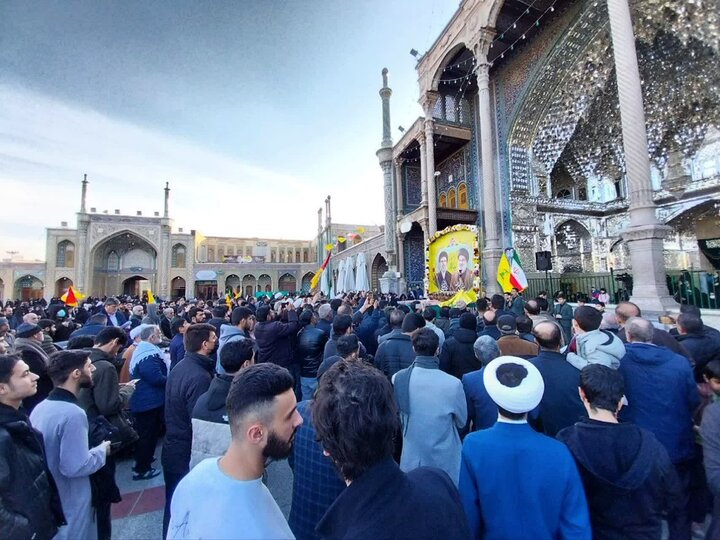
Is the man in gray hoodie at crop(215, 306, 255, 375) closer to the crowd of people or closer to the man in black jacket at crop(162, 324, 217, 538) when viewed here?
the crowd of people

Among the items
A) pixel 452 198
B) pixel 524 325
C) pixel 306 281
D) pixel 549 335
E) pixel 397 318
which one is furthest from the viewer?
pixel 306 281

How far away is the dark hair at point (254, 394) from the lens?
42.9 inches

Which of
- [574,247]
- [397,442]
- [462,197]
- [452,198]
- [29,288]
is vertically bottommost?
[397,442]

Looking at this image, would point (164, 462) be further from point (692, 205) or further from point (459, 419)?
point (692, 205)

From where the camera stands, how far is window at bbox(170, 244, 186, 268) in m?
32.7

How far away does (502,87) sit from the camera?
1344 cm

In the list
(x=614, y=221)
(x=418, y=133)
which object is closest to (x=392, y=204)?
(x=418, y=133)

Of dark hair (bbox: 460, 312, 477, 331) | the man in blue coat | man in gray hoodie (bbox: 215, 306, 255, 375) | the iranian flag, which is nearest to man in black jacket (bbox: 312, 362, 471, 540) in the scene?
the man in blue coat

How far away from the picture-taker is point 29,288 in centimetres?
3023

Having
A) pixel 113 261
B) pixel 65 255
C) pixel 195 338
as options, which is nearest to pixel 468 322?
pixel 195 338

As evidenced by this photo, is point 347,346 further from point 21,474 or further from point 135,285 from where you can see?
point 135,285

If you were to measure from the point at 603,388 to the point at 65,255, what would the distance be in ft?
130

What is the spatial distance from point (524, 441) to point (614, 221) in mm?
17455

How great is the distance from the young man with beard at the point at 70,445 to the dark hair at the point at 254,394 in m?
1.34
